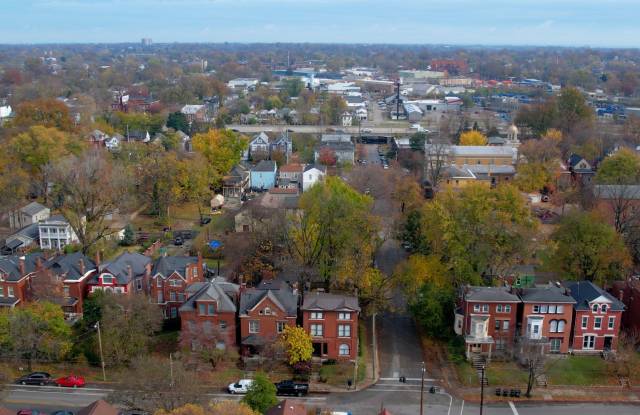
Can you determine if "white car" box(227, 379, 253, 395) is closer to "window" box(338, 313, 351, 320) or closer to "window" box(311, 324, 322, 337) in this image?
"window" box(311, 324, 322, 337)

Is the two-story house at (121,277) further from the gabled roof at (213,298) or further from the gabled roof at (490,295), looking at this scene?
the gabled roof at (490,295)

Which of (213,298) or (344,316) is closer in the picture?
(344,316)

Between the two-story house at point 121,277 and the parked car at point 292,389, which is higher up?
the two-story house at point 121,277

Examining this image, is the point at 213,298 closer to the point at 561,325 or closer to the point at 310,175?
the point at 561,325

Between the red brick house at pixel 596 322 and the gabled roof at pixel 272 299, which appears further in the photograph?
the red brick house at pixel 596 322

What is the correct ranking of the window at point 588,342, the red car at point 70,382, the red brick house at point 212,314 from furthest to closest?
1. the window at point 588,342
2. the red brick house at point 212,314
3. the red car at point 70,382

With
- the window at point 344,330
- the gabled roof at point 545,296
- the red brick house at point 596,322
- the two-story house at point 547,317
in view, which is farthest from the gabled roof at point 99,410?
the red brick house at point 596,322

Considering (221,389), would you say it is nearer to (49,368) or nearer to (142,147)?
(49,368)

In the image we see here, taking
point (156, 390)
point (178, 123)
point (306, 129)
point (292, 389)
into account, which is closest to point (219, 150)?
point (178, 123)
